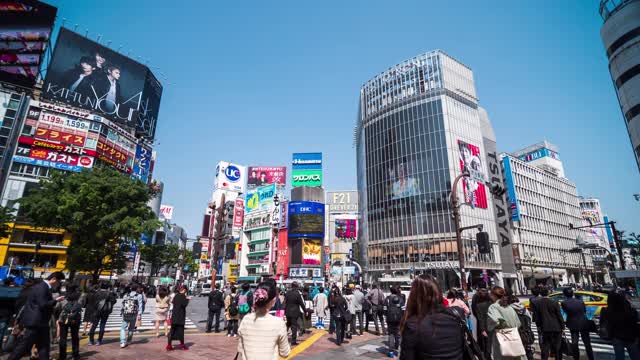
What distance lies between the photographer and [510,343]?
195 inches

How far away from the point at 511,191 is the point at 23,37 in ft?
292

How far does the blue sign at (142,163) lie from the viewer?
53.2 metres

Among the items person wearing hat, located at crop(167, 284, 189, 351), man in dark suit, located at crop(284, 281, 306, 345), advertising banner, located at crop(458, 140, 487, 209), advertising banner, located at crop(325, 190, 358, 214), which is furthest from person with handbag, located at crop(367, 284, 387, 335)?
advertising banner, located at crop(325, 190, 358, 214)

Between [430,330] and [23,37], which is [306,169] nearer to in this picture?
[23,37]

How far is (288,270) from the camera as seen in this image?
6575 cm

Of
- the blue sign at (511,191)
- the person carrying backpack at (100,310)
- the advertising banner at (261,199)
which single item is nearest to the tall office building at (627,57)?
the blue sign at (511,191)

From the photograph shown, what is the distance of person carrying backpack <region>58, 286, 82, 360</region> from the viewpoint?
7.80 m

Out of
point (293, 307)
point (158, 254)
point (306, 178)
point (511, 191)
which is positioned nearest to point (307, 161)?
point (306, 178)

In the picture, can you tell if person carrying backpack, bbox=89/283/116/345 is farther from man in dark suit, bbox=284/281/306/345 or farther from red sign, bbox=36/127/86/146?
red sign, bbox=36/127/86/146

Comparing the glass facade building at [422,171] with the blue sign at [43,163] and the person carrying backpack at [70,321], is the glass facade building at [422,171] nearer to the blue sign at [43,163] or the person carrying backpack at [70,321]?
the person carrying backpack at [70,321]

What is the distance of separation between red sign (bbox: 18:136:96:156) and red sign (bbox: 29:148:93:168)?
0.53 metres

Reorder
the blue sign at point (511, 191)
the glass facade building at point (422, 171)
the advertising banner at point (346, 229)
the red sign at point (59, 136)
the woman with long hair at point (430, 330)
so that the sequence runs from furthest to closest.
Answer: the advertising banner at point (346, 229) < the blue sign at point (511, 191) < the glass facade building at point (422, 171) < the red sign at point (59, 136) < the woman with long hair at point (430, 330)

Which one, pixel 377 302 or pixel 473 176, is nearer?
pixel 377 302

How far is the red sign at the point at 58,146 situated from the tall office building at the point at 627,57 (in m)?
67.3
